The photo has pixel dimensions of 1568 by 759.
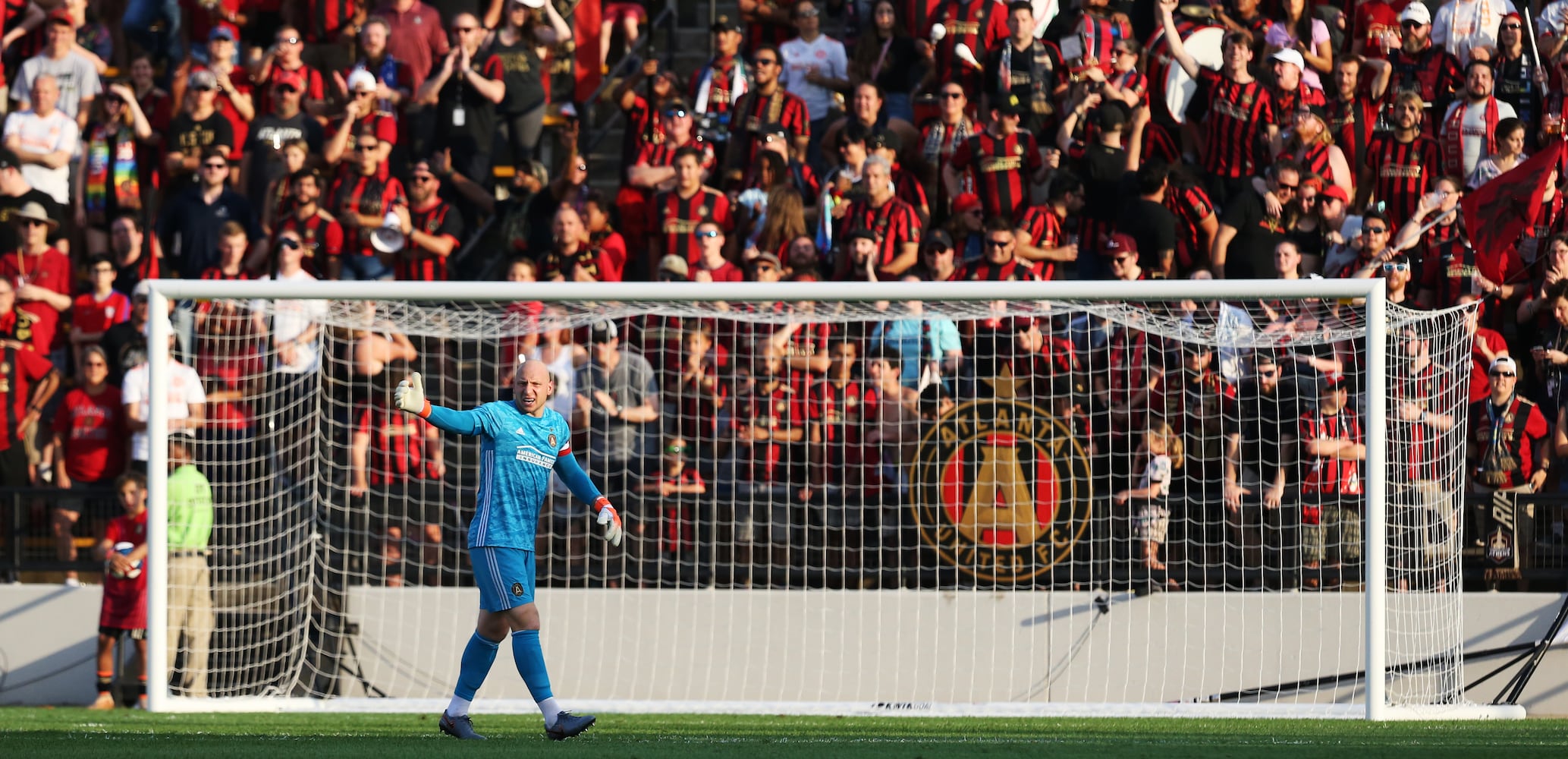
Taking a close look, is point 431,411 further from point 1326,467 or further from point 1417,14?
point 1417,14

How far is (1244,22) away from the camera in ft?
44.0

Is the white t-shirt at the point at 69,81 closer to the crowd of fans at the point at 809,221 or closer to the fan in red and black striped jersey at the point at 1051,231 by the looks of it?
the crowd of fans at the point at 809,221

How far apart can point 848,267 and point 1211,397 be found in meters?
2.41

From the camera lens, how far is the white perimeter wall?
444 inches

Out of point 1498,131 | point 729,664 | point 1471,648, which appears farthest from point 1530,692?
point 729,664

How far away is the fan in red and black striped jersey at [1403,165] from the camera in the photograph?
12.4 metres

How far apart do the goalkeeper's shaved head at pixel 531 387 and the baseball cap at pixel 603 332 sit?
11.0 feet

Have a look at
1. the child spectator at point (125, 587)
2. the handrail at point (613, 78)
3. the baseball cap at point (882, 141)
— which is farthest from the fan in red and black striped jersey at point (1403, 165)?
the child spectator at point (125, 587)

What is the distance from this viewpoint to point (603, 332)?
12.1 meters

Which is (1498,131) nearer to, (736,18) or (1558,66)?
(1558,66)

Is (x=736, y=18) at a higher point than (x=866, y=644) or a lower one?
higher

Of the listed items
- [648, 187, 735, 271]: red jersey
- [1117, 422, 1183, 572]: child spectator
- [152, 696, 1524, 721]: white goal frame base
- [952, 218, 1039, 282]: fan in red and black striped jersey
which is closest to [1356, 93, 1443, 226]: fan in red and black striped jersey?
[952, 218, 1039, 282]: fan in red and black striped jersey

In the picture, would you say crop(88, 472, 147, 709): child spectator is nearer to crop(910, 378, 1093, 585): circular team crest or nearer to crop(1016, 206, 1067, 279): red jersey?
crop(910, 378, 1093, 585): circular team crest

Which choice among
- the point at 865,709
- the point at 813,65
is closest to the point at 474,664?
the point at 865,709
